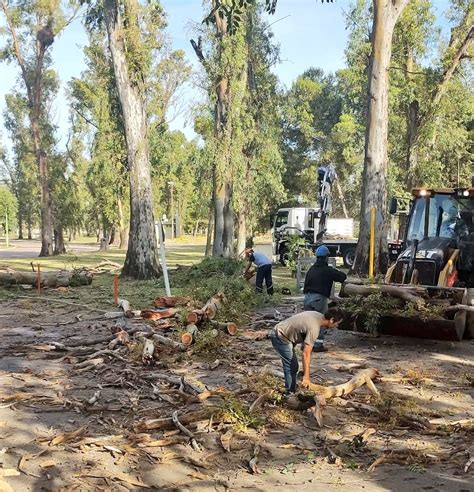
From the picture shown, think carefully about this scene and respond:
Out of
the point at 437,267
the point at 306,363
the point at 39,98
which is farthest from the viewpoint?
the point at 39,98

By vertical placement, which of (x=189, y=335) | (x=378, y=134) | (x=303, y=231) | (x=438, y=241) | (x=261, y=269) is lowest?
(x=189, y=335)

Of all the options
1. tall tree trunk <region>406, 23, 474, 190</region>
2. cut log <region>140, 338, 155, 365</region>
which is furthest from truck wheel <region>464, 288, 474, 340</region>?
tall tree trunk <region>406, 23, 474, 190</region>

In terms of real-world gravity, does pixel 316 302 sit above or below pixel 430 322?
above

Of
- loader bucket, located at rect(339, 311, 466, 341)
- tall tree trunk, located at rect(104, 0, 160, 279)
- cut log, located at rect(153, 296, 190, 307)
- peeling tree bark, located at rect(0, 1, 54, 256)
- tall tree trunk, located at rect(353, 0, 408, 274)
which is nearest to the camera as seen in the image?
loader bucket, located at rect(339, 311, 466, 341)

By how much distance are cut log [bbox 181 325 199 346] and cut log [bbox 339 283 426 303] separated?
2.65 m

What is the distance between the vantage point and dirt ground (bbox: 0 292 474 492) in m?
5.12

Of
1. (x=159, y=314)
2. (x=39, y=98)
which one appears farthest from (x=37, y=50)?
(x=159, y=314)

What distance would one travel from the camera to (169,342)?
970 centimetres

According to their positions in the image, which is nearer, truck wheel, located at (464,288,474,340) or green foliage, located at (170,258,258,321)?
truck wheel, located at (464,288,474,340)

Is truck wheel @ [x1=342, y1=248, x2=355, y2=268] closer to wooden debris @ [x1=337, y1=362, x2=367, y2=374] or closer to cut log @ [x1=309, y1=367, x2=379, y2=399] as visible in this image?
wooden debris @ [x1=337, y1=362, x2=367, y2=374]

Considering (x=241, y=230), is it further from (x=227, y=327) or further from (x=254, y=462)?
(x=254, y=462)

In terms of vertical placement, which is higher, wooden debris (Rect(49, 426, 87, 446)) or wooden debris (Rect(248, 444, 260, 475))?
wooden debris (Rect(49, 426, 87, 446))

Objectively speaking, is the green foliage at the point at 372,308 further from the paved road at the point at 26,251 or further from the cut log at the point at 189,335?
the paved road at the point at 26,251

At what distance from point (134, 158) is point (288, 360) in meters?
16.4
